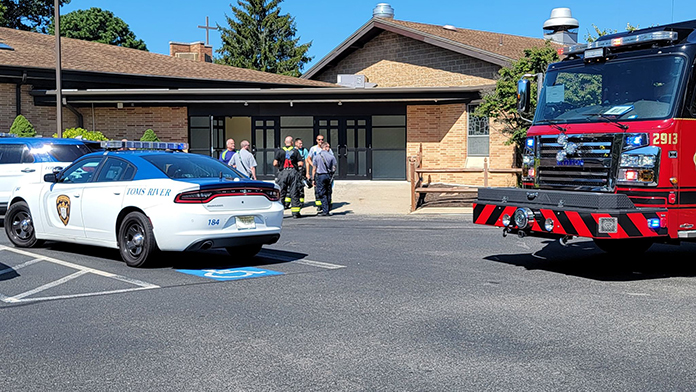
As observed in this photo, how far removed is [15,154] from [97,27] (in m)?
44.0

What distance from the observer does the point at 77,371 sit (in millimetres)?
5109

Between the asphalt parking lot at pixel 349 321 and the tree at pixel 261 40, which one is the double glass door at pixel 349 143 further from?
the tree at pixel 261 40

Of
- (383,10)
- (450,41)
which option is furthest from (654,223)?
(383,10)

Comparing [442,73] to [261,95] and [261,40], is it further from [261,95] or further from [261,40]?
[261,40]

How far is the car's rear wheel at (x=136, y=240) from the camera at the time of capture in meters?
9.11

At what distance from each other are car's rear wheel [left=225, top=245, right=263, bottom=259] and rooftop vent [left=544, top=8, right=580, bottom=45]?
2210 cm

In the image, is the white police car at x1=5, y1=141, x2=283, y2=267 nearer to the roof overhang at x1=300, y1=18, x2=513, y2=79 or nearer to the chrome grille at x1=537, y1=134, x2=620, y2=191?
the chrome grille at x1=537, y1=134, x2=620, y2=191

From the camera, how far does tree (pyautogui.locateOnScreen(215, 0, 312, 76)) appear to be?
55156 millimetres

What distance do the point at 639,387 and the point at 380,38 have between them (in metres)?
27.3

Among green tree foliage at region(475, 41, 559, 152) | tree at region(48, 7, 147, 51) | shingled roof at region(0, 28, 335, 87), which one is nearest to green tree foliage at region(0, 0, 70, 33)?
tree at region(48, 7, 147, 51)

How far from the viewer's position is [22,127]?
23.2 metres

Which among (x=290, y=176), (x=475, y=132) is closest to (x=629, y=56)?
(x=290, y=176)

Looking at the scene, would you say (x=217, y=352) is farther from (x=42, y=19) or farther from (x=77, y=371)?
(x=42, y=19)

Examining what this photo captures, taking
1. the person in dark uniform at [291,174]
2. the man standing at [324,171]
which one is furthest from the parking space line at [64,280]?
the man standing at [324,171]
